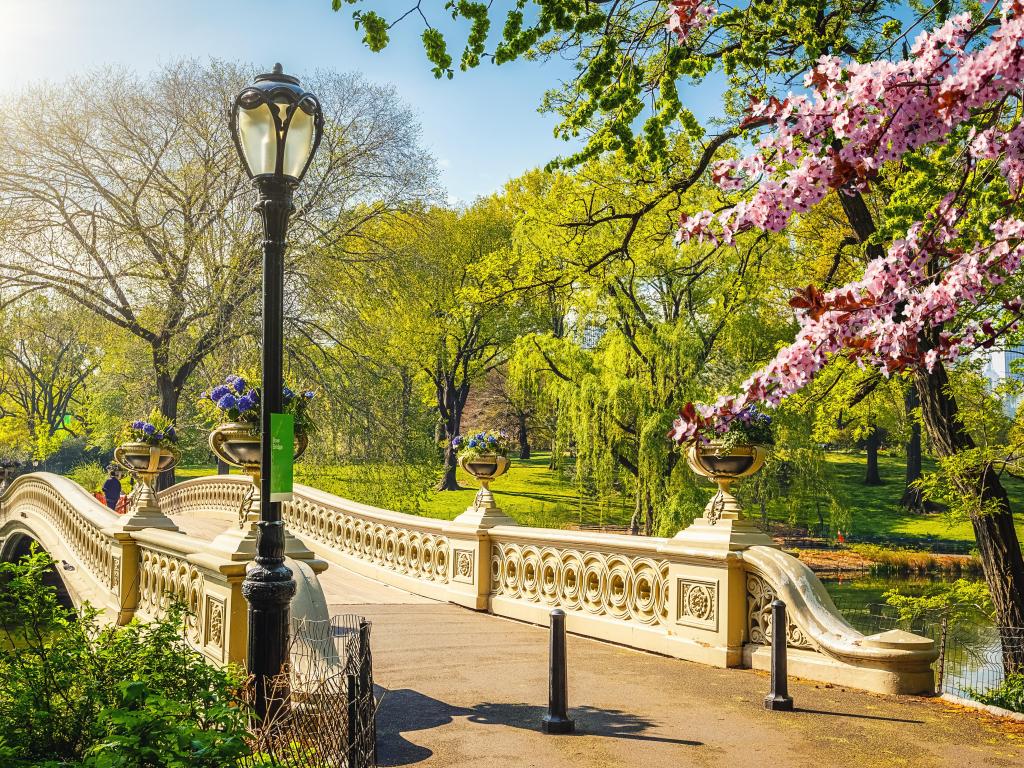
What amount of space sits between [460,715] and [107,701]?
3.23 m

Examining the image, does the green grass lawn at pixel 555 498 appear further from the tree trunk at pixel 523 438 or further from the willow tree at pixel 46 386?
the willow tree at pixel 46 386

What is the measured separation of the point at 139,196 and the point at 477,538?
15.5 m

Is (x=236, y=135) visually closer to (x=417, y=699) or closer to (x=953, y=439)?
(x=417, y=699)

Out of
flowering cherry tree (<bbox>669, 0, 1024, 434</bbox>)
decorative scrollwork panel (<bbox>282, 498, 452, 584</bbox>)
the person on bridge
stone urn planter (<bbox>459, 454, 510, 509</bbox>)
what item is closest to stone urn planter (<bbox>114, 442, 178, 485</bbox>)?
decorative scrollwork panel (<bbox>282, 498, 452, 584</bbox>)

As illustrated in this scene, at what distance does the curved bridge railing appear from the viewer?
767 cm

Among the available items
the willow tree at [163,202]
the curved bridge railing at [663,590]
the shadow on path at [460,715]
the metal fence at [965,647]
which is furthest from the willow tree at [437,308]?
the shadow on path at [460,715]

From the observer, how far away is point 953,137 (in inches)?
259

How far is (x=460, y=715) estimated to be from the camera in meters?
6.96

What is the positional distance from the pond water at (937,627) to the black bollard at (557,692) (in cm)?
340

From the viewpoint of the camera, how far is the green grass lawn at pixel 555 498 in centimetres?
2388

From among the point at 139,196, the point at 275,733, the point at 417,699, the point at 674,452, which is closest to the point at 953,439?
the point at 417,699

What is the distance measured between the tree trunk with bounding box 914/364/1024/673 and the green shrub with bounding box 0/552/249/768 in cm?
820

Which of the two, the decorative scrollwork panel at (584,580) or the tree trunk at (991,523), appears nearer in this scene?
the decorative scrollwork panel at (584,580)

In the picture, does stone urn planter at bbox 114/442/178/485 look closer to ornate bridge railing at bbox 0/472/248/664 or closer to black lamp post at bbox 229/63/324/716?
ornate bridge railing at bbox 0/472/248/664
